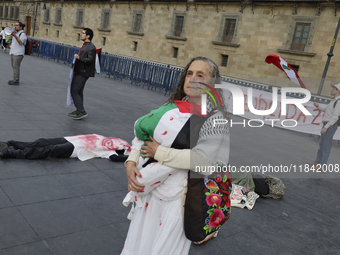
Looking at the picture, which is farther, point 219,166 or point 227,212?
point 227,212

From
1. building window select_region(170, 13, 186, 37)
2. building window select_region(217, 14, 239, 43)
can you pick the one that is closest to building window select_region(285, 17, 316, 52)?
building window select_region(217, 14, 239, 43)

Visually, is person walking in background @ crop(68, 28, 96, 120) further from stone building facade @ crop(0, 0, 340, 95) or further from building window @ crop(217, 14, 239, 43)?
building window @ crop(217, 14, 239, 43)

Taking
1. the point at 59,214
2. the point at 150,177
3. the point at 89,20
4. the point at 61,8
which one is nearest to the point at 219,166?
the point at 150,177

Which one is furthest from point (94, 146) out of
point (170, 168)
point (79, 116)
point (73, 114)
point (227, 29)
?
point (227, 29)

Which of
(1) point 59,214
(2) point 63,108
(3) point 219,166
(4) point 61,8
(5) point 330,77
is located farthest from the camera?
(4) point 61,8

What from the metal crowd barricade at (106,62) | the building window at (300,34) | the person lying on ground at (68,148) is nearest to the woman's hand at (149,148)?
the person lying on ground at (68,148)

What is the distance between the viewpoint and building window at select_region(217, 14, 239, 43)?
25.6m

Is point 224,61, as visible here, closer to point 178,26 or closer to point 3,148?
point 178,26

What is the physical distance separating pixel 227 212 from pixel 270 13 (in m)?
24.4

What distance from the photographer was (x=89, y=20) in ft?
129

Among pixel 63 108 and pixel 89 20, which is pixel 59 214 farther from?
pixel 89 20

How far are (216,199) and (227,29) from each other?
26098 millimetres

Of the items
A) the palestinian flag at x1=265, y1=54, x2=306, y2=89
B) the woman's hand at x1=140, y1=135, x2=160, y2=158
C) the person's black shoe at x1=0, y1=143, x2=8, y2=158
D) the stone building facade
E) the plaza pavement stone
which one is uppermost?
the stone building facade

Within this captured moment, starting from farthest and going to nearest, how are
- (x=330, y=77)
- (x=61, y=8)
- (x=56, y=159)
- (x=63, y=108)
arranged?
(x=61, y=8)
(x=330, y=77)
(x=63, y=108)
(x=56, y=159)
